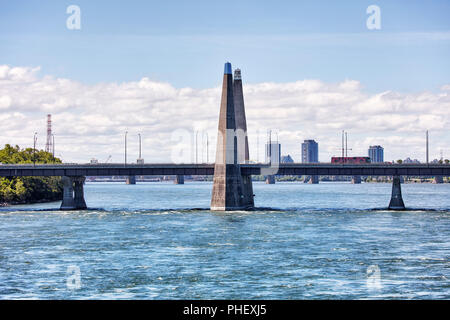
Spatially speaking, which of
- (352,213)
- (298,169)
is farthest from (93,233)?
(298,169)

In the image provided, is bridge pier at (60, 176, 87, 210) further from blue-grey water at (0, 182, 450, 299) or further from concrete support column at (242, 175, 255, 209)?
concrete support column at (242, 175, 255, 209)

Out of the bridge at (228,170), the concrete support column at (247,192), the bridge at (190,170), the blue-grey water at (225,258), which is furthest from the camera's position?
the bridge at (190,170)

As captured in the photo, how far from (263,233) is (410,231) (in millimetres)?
19152

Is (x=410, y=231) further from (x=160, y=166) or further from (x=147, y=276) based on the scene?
(x=160, y=166)

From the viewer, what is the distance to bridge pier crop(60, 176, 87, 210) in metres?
130

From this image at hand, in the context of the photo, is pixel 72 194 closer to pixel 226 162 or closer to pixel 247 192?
pixel 226 162

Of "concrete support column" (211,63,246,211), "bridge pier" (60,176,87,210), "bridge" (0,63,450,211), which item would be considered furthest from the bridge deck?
"concrete support column" (211,63,246,211)

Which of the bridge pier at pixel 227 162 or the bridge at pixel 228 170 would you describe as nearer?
the bridge pier at pixel 227 162

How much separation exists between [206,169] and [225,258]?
74293 millimetres

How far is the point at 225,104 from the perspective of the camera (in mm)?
120125

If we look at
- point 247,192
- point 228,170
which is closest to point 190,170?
point 247,192

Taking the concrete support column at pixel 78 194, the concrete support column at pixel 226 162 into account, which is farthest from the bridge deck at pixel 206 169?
the concrete support column at pixel 226 162

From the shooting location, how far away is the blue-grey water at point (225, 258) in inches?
1633

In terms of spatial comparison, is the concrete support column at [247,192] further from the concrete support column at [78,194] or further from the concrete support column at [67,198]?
the concrete support column at [67,198]
